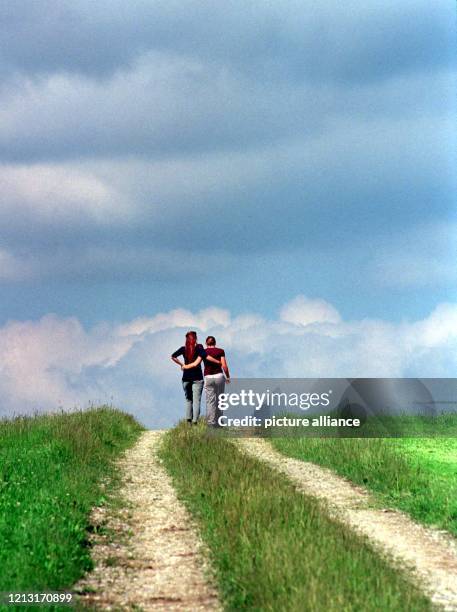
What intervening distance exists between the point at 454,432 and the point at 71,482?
16.1m

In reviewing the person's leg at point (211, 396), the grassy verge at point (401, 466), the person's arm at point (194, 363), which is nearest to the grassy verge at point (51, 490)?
the person's leg at point (211, 396)

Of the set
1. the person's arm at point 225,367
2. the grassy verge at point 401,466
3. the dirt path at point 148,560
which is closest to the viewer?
the dirt path at point 148,560

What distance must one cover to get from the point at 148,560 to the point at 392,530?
4435mm

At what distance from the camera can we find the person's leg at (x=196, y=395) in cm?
2594

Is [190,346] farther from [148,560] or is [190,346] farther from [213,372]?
[148,560]

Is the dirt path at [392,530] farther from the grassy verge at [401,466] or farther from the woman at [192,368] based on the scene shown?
the woman at [192,368]

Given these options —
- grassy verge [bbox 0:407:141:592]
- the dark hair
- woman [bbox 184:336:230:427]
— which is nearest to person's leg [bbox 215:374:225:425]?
woman [bbox 184:336:230:427]

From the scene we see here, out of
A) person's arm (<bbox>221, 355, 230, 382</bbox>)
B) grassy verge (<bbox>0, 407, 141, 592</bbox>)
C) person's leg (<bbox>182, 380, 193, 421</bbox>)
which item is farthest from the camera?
person's leg (<bbox>182, 380, 193, 421</bbox>)

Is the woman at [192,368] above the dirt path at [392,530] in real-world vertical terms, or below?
above

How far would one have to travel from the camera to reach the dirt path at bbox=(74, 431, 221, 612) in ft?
30.5

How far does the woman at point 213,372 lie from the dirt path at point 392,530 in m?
5.94

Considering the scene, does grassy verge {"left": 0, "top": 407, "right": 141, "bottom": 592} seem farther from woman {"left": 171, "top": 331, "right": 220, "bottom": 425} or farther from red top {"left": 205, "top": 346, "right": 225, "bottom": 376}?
red top {"left": 205, "top": 346, "right": 225, "bottom": 376}

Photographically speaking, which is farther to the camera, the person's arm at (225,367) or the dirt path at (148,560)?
the person's arm at (225,367)

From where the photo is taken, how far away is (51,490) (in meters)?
14.5
